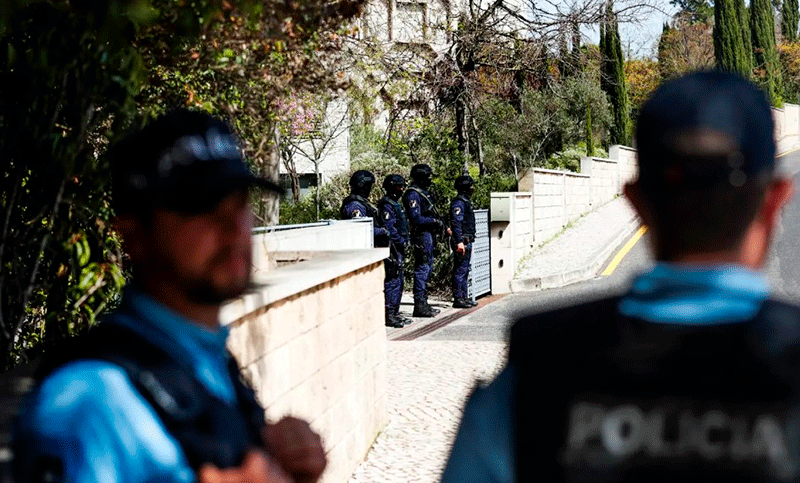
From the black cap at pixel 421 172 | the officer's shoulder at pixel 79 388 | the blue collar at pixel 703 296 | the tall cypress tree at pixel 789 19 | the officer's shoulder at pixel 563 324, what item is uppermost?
the tall cypress tree at pixel 789 19

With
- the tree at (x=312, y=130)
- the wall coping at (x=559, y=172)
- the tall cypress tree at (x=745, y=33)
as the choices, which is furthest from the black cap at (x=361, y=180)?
the tall cypress tree at (x=745, y=33)

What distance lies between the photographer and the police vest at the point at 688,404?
1611 millimetres

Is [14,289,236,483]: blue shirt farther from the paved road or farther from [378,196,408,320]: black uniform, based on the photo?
[378,196,408,320]: black uniform

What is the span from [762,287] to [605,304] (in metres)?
0.24

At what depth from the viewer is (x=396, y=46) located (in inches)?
680

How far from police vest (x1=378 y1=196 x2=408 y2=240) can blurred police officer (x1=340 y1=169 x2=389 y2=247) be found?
0.81 feet

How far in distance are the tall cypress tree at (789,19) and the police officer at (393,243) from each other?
6427cm

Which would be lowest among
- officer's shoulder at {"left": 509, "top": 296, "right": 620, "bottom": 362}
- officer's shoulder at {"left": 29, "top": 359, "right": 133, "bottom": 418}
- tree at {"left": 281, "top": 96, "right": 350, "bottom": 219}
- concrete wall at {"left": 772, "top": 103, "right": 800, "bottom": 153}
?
officer's shoulder at {"left": 29, "top": 359, "right": 133, "bottom": 418}

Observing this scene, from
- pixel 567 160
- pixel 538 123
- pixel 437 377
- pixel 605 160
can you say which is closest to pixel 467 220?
pixel 437 377

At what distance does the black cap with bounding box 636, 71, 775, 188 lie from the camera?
1.62 metres

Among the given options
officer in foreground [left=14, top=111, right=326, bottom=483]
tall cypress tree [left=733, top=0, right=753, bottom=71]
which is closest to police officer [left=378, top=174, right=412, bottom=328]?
officer in foreground [left=14, top=111, right=326, bottom=483]

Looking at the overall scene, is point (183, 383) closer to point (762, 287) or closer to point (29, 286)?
point (762, 287)

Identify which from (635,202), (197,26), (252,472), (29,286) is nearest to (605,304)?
(635,202)

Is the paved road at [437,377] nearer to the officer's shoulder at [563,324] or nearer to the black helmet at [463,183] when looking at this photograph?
the officer's shoulder at [563,324]
